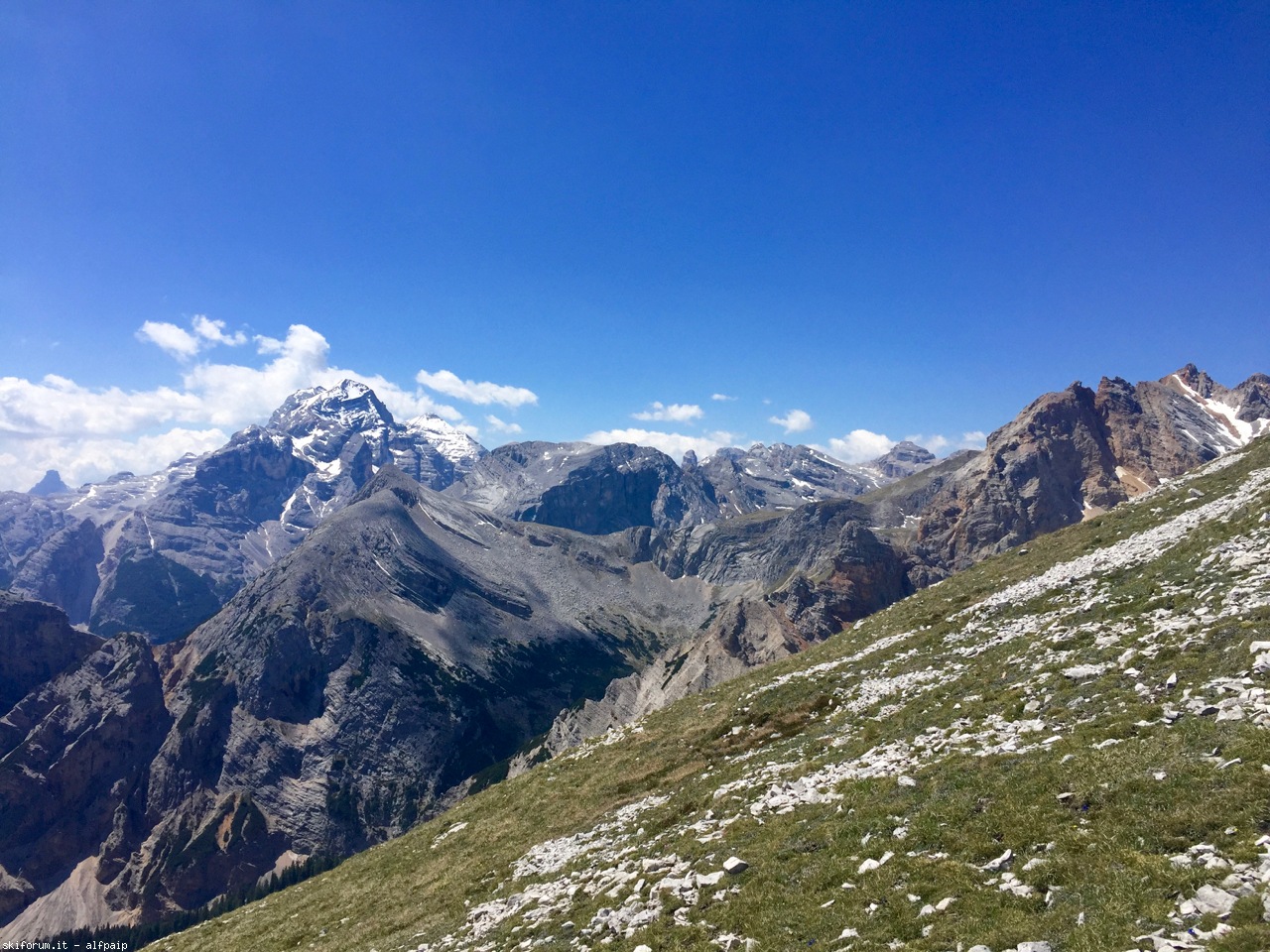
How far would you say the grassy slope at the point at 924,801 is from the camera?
48.8 ft

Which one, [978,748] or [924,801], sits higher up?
[978,748]

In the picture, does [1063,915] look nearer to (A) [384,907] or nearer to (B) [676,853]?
(B) [676,853]

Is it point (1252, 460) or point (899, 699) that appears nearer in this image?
point (899, 699)

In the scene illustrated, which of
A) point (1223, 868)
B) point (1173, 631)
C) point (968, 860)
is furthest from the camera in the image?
point (1173, 631)

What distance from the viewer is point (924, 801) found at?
2066cm

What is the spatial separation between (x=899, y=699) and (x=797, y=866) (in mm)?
16193

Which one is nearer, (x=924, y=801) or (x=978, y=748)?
(x=924, y=801)

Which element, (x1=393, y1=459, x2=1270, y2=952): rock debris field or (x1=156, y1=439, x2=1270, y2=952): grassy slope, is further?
(x1=393, y1=459, x2=1270, y2=952): rock debris field

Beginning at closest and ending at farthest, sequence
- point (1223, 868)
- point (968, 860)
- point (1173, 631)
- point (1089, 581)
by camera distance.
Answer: point (1223, 868)
point (968, 860)
point (1173, 631)
point (1089, 581)

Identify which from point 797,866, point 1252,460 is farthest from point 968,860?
point 1252,460

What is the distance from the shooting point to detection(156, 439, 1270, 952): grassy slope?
14.9 meters

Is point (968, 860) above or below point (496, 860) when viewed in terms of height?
above

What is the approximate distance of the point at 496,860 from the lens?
33.8 meters

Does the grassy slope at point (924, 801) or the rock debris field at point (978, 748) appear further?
the rock debris field at point (978, 748)
